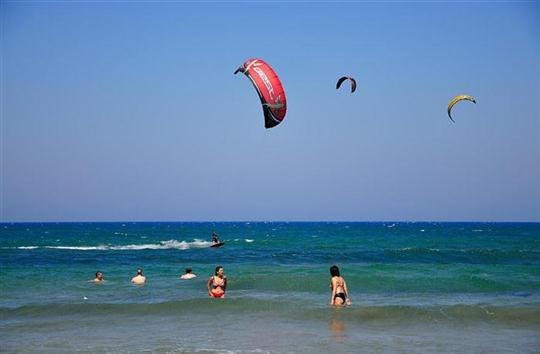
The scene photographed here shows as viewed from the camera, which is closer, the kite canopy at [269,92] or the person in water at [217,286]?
the kite canopy at [269,92]

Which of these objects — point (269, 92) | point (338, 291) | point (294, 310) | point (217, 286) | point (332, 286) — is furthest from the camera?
point (217, 286)

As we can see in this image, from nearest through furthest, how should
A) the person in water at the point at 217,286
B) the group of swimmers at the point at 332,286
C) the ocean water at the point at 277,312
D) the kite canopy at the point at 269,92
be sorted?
the ocean water at the point at 277,312 < the kite canopy at the point at 269,92 < the group of swimmers at the point at 332,286 < the person in water at the point at 217,286

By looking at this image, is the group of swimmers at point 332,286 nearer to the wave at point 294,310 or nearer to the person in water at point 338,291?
the person in water at point 338,291

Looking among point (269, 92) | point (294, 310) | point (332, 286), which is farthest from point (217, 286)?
point (269, 92)

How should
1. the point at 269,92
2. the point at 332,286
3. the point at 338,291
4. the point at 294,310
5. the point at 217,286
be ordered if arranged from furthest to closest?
the point at 217,286 → the point at 294,310 → the point at 338,291 → the point at 332,286 → the point at 269,92

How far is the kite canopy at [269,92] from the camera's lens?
38.1 ft

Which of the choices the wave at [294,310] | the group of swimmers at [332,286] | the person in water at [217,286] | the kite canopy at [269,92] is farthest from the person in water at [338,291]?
the kite canopy at [269,92]

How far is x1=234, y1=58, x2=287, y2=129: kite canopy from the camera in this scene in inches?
458

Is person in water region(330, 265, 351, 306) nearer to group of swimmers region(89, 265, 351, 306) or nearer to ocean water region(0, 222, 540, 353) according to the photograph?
group of swimmers region(89, 265, 351, 306)

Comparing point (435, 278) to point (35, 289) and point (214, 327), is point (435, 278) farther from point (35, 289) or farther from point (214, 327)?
point (35, 289)

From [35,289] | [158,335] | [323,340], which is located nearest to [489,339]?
[323,340]

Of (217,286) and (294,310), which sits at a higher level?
(217,286)

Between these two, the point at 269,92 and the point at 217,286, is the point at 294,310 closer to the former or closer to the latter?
the point at 217,286

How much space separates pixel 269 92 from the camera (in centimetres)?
1166
